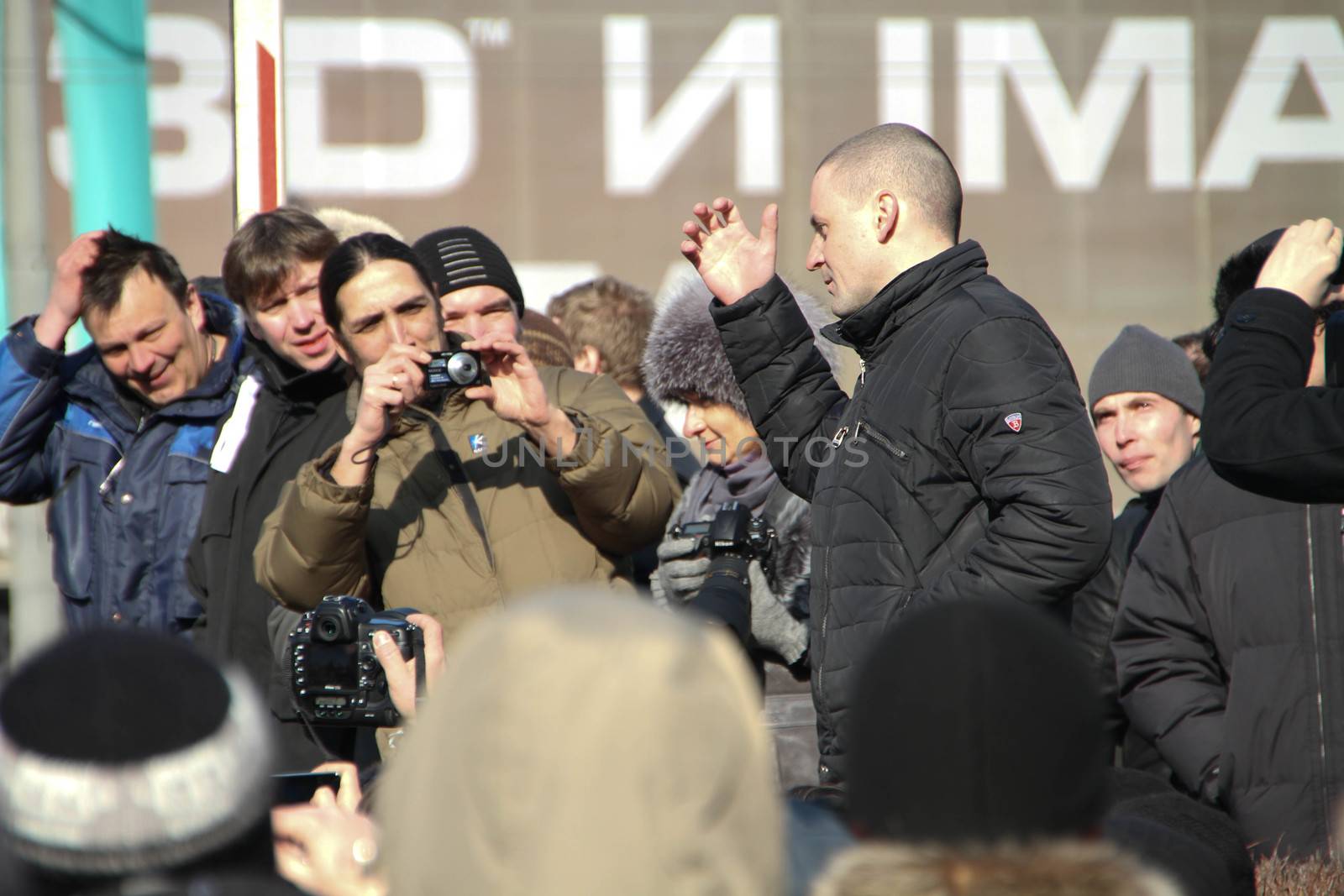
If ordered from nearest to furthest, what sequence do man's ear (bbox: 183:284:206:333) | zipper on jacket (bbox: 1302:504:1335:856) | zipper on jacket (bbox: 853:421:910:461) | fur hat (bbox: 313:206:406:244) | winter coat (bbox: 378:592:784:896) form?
winter coat (bbox: 378:592:784:896)
zipper on jacket (bbox: 853:421:910:461)
zipper on jacket (bbox: 1302:504:1335:856)
man's ear (bbox: 183:284:206:333)
fur hat (bbox: 313:206:406:244)

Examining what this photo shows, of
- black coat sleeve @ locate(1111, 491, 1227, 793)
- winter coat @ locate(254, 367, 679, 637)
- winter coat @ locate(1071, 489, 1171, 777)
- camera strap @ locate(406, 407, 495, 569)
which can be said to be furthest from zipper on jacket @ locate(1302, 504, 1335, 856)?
camera strap @ locate(406, 407, 495, 569)

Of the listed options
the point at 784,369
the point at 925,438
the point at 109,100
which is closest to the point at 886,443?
the point at 925,438

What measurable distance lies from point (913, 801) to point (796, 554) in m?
2.35

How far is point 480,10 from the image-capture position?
348 inches

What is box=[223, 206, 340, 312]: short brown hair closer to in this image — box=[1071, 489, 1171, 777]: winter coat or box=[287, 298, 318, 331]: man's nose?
box=[287, 298, 318, 331]: man's nose

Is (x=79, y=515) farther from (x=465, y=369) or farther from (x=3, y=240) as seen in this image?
(x=3, y=240)

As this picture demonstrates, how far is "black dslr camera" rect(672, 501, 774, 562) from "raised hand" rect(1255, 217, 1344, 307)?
1.38 m

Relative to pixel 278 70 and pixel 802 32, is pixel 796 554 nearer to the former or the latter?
pixel 278 70

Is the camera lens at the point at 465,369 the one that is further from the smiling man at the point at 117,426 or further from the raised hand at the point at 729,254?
the smiling man at the point at 117,426

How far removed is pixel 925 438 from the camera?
2.67 meters

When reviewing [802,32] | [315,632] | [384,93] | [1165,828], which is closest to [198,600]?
[315,632]

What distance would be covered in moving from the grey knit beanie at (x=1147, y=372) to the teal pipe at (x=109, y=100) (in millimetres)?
5682

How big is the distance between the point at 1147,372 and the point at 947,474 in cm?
177

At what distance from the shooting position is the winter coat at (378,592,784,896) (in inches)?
44.9
